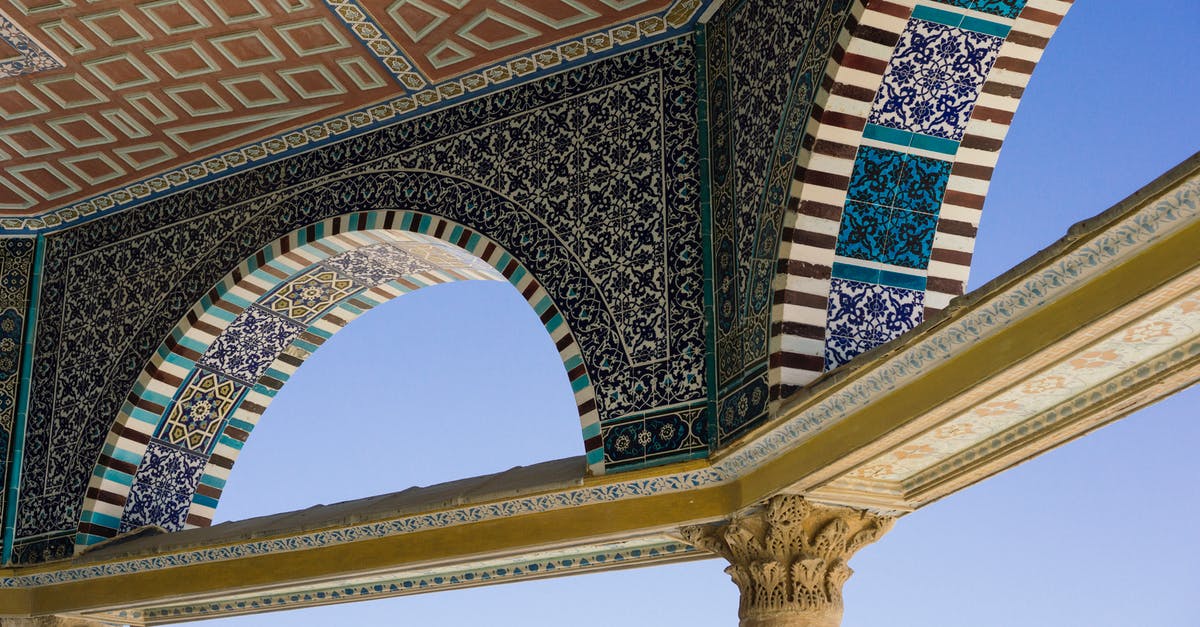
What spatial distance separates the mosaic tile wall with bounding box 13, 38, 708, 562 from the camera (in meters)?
5.10

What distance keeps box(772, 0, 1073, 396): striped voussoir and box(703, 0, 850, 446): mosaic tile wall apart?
0.07 m

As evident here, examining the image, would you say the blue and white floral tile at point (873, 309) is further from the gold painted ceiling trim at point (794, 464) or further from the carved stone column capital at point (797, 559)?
the carved stone column capital at point (797, 559)

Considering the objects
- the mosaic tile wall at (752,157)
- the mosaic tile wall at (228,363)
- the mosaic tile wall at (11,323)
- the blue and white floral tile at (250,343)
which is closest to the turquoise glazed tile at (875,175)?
the mosaic tile wall at (752,157)

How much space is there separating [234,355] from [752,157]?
2912 millimetres

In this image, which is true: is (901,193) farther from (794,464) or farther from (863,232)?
(794,464)

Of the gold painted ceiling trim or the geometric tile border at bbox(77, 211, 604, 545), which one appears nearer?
the gold painted ceiling trim

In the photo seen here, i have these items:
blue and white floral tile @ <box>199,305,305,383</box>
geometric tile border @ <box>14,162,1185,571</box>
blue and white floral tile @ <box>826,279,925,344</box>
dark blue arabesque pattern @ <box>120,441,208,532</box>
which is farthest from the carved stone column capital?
dark blue arabesque pattern @ <box>120,441,208,532</box>

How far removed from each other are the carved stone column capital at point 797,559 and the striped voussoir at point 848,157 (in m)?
0.40

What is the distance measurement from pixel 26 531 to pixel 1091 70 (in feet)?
21.1

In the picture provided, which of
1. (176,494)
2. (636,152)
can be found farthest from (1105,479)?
(176,494)

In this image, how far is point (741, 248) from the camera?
489 cm

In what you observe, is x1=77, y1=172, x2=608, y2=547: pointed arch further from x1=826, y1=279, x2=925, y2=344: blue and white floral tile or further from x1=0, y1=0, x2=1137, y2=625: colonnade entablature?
x1=826, y1=279, x2=925, y2=344: blue and white floral tile

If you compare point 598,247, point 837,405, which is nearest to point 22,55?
point 598,247

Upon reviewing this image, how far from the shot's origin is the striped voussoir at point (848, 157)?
4430 mm
